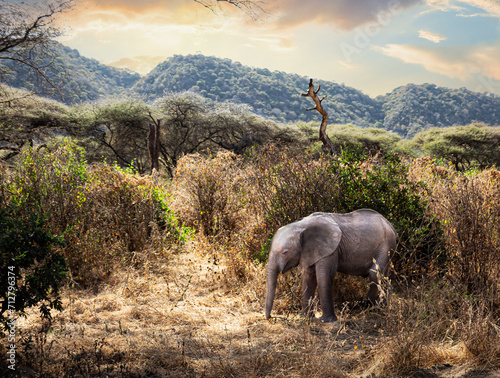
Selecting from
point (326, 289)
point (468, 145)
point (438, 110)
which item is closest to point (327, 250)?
point (326, 289)

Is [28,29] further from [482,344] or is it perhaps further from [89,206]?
[482,344]

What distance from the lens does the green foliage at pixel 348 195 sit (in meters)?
5.97

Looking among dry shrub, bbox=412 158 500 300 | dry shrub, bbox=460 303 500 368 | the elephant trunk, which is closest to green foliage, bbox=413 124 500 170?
dry shrub, bbox=412 158 500 300

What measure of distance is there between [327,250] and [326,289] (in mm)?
457

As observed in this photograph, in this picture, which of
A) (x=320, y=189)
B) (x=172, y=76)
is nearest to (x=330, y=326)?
(x=320, y=189)

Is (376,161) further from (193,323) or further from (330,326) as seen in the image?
(193,323)

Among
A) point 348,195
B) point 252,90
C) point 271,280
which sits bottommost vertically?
point 271,280

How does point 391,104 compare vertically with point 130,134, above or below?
above

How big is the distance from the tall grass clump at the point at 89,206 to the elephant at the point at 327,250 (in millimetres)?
2913

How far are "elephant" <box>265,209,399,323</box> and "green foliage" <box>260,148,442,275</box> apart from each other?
892 millimetres

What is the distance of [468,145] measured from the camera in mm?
28016

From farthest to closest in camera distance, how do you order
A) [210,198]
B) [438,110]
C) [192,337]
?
[438,110], [210,198], [192,337]

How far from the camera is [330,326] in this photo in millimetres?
4816

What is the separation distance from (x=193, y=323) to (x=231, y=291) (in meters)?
1.16
